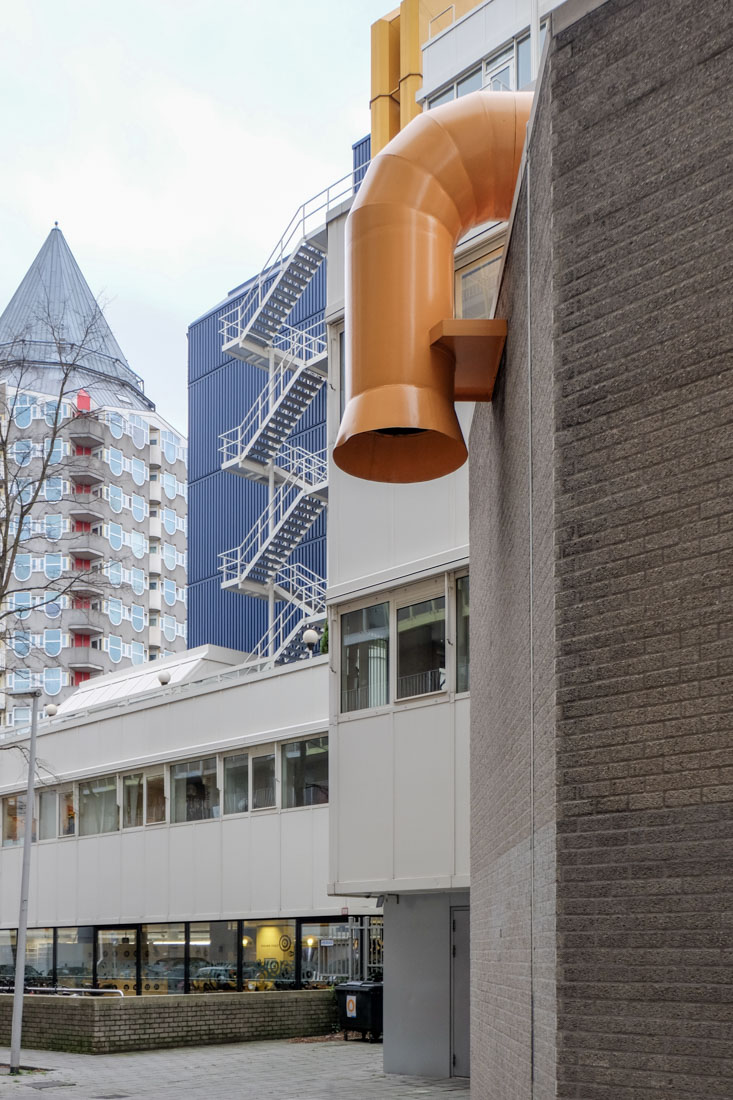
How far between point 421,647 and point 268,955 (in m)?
12.8

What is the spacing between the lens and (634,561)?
5.29 m

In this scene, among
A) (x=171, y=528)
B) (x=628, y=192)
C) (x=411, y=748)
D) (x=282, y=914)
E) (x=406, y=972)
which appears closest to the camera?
(x=628, y=192)

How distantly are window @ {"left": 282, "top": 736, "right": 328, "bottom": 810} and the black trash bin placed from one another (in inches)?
154

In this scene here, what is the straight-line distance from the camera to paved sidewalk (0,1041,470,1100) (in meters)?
16.6

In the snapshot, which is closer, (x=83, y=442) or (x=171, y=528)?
(x=83, y=442)

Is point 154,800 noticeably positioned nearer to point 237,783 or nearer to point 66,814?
point 237,783

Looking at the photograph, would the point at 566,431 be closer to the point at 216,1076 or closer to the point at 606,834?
the point at 606,834

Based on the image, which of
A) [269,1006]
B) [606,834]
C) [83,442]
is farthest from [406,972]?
[83,442]

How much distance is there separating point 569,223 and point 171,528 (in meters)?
90.7

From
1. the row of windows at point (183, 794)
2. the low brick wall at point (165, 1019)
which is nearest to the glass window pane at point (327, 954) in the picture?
the low brick wall at point (165, 1019)

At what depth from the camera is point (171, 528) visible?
95.4 meters

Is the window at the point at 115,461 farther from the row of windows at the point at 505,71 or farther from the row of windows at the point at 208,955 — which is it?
the row of windows at the point at 505,71

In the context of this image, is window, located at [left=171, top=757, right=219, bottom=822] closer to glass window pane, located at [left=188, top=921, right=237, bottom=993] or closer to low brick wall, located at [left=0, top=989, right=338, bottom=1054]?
glass window pane, located at [left=188, top=921, right=237, bottom=993]

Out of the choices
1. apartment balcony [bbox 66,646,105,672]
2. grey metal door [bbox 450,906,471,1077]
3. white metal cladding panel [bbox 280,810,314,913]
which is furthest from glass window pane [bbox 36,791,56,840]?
apartment balcony [bbox 66,646,105,672]
